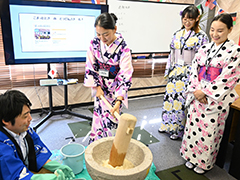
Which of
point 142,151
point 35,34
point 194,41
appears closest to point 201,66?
point 194,41

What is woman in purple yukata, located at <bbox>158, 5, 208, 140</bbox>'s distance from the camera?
239cm

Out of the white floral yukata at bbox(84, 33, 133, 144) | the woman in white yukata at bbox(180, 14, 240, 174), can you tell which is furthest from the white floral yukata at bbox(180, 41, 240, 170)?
the white floral yukata at bbox(84, 33, 133, 144)

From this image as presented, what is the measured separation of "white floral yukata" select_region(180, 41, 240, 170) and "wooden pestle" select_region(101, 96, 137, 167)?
1.16 metres

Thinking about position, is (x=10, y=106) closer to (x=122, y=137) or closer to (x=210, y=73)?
(x=122, y=137)

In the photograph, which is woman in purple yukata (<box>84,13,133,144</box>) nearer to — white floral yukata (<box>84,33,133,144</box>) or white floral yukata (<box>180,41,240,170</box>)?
white floral yukata (<box>84,33,133,144</box>)

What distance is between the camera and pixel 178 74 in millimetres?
→ 2598

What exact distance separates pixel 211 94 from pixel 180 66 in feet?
2.62

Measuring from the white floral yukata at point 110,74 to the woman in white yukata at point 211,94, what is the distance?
77 centimetres

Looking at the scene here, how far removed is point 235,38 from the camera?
3934mm

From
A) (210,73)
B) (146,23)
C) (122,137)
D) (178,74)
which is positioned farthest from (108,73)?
(146,23)

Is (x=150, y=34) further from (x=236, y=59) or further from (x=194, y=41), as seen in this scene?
(x=236, y=59)

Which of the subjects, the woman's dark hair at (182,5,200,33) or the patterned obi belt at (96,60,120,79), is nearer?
the patterned obi belt at (96,60,120,79)

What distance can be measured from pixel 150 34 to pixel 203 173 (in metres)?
2.51

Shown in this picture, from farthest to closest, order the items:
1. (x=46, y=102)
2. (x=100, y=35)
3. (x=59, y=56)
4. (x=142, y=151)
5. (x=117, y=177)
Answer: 1. (x=46, y=102)
2. (x=59, y=56)
3. (x=100, y=35)
4. (x=142, y=151)
5. (x=117, y=177)
